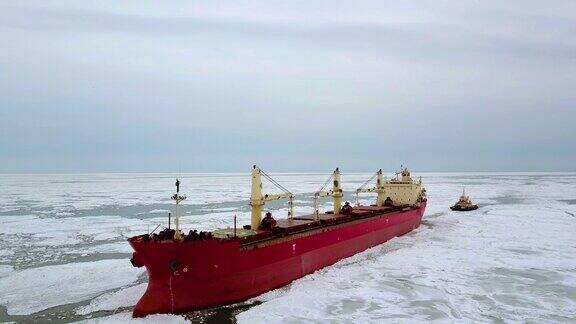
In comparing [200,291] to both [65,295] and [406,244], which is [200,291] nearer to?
[65,295]

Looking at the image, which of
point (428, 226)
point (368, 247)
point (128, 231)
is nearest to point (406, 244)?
point (368, 247)

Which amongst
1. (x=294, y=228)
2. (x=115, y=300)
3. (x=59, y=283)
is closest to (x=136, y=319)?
→ (x=115, y=300)

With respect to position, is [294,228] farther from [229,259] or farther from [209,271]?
[209,271]

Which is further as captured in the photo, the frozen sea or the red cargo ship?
the red cargo ship

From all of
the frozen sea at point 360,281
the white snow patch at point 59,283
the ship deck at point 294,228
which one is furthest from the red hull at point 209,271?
the white snow patch at point 59,283

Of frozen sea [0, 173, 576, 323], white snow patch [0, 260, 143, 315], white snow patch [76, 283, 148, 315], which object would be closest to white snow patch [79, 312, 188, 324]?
frozen sea [0, 173, 576, 323]

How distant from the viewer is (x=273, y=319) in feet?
34.2

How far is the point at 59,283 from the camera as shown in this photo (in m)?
13.1

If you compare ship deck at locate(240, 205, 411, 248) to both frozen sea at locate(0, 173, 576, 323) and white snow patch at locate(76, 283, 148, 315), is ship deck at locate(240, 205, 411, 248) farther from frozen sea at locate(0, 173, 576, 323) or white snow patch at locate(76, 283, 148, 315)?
white snow patch at locate(76, 283, 148, 315)

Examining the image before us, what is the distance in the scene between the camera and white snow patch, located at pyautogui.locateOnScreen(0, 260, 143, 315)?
11.6m

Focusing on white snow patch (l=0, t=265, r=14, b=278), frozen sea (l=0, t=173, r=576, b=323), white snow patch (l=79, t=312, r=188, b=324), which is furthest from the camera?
white snow patch (l=0, t=265, r=14, b=278)

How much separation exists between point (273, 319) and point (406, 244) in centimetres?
1224

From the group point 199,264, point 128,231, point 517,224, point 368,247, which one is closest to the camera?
point 199,264

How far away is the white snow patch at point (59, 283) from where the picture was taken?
38.0 ft
